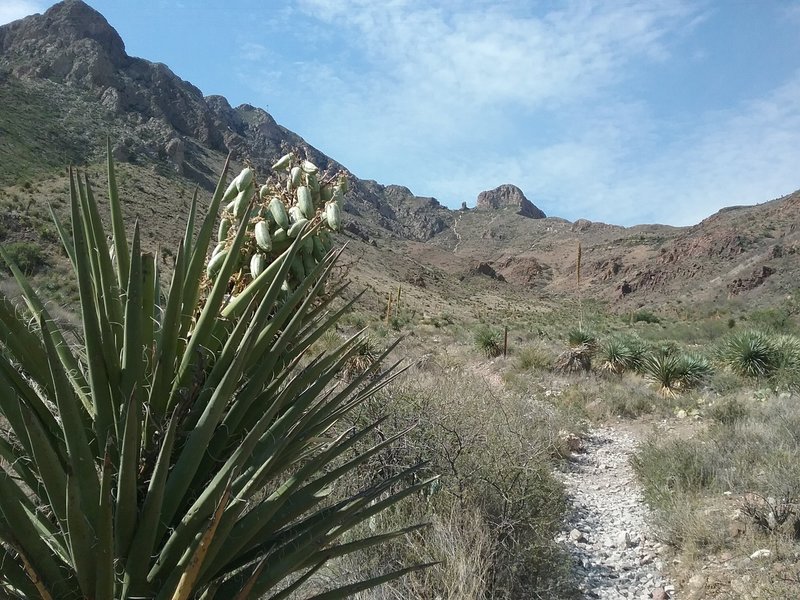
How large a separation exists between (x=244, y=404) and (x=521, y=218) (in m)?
130

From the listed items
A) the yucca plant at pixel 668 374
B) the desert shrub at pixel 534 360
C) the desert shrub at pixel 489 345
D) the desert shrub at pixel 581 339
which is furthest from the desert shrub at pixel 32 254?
the yucca plant at pixel 668 374

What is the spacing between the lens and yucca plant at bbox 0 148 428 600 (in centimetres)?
139

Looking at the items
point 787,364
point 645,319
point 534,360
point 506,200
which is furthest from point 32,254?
point 506,200

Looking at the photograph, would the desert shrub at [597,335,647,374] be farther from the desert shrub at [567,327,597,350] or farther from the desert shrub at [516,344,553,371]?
the desert shrub at [516,344,553,371]

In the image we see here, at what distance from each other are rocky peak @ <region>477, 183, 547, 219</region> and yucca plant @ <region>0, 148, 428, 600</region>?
14388 centimetres

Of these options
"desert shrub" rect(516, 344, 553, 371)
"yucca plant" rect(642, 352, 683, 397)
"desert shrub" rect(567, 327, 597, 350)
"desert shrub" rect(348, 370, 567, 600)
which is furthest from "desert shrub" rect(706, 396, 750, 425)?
"desert shrub" rect(567, 327, 597, 350)

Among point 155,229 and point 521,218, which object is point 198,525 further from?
point 521,218

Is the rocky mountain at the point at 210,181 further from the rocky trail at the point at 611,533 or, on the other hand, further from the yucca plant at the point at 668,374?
the rocky trail at the point at 611,533

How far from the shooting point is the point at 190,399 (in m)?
1.80

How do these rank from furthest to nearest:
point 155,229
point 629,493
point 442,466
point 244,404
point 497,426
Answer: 1. point 155,229
2. point 629,493
3. point 497,426
4. point 442,466
5. point 244,404

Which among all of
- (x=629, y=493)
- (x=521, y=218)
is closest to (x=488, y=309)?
(x=629, y=493)

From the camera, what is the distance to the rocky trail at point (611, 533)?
527 centimetres

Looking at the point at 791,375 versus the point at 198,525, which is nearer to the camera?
the point at 198,525

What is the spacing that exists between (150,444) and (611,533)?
19.5 feet
